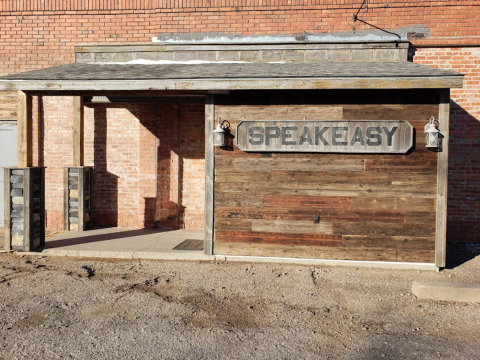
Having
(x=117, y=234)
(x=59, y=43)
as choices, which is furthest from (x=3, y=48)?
(x=117, y=234)

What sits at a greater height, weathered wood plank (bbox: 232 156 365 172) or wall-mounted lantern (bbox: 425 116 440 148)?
wall-mounted lantern (bbox: 425 116 440 148)

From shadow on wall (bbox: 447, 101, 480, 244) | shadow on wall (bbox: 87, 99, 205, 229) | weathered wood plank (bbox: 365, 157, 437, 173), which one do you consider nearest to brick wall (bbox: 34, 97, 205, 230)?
shadow on wall (bbox: 87, 99, 205, 229)

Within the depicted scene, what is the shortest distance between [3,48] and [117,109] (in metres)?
3.03

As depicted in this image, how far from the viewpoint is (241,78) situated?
19.8ft

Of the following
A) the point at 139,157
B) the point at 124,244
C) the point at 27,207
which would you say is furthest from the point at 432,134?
the point at 27,207

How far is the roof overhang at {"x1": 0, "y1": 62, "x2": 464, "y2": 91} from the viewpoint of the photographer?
5750 millimetres

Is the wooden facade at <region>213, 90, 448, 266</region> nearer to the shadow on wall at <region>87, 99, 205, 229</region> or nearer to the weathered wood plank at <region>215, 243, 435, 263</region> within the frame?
the weathered wood plank at <region>215, 243, 435, 263</region>

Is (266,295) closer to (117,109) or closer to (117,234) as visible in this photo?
(117,234)

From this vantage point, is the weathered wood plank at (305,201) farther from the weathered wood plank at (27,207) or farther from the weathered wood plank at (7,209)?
the weathered wood plank at (7,209)

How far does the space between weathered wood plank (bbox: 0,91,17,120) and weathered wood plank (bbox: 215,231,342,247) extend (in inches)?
237

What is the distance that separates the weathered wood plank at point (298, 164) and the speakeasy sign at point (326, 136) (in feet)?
0.56

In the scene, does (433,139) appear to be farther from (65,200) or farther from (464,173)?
(65,200)

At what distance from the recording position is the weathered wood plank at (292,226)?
646 centimetres

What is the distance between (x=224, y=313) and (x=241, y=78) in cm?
344
